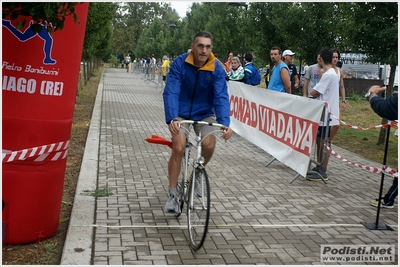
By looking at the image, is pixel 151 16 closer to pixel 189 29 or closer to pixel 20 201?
pixel 189 29

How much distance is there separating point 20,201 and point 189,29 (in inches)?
2022

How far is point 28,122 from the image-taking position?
15.4 feet

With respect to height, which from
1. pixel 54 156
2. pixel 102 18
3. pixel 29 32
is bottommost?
pixel 54 156

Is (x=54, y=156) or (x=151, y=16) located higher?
(x=151, y=16)

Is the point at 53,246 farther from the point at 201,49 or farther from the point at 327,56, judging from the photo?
the point at 327,56

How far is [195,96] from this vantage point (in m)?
5.72

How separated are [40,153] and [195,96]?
5.50 ft

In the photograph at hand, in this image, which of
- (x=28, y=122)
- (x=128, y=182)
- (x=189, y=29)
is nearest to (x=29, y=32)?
(x=28, y=122)

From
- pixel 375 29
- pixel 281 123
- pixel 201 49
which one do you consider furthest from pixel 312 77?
pixel 201 49

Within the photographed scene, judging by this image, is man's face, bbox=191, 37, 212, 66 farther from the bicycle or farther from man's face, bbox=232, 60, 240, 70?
man's face, bbox=232, 60, 240, 70

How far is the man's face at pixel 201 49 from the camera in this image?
5500mm

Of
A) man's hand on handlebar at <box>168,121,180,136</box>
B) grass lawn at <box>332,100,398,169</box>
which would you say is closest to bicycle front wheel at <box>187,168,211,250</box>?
man's hand on handlebar at <box>168,121,180,136</box>

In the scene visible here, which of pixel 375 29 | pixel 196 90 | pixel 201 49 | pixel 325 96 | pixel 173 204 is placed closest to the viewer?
pixel 201 49

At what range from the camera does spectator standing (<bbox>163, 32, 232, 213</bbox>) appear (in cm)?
549
